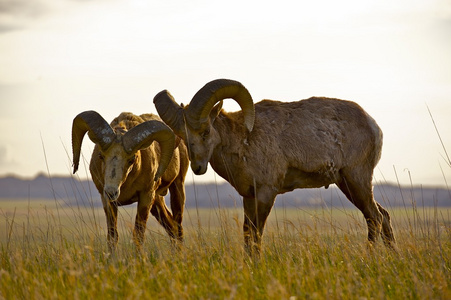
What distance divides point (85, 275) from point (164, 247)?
261 cm

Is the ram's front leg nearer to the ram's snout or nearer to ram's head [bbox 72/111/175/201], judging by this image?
→ ram's head [bbox 72/111/175/201]

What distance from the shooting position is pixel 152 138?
1080 cm

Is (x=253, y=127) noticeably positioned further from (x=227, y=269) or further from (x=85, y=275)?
(x=85, y=275)

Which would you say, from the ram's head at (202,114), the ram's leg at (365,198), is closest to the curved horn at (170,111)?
the ram's head at (202,114)

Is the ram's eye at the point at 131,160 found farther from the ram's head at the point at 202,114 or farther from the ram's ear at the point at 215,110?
the ram's ear at the point at 215,110

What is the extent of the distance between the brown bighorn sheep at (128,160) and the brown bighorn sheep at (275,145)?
24.5 inches

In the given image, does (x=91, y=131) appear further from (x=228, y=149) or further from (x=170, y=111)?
(x=228, y=149)

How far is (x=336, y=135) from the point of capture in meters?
11.2

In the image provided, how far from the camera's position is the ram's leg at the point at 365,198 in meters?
11.3

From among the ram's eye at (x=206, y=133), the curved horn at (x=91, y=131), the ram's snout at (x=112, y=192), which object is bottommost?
the ram's snout at (x=112, y=192)

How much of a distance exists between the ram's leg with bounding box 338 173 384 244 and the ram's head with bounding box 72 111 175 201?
9.60 feet

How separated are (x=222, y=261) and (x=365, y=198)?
437cm

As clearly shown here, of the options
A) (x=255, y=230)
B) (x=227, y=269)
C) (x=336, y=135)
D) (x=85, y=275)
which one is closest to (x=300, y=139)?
(x=336, y=135)

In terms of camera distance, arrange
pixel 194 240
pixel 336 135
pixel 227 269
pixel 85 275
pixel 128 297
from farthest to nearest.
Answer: pixel 336 135 < pixel 194 240 < pixel 227 269 < pixel 85 275 < pixel 128 297
